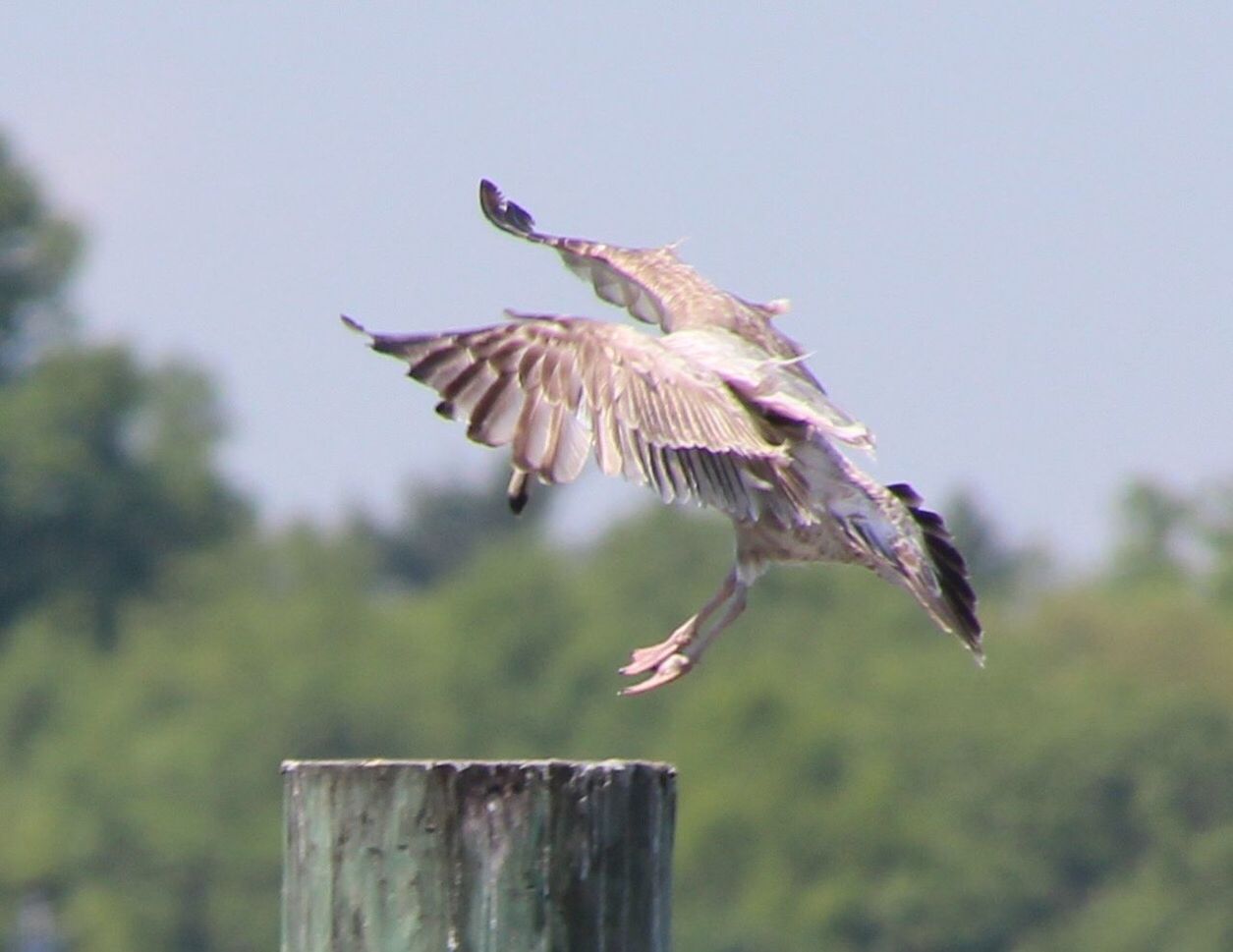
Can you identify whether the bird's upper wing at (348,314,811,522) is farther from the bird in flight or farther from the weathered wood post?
the weathered wood post

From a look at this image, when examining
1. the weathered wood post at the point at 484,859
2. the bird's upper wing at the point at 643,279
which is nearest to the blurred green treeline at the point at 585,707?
the bird's upper wing at the point at 643,279

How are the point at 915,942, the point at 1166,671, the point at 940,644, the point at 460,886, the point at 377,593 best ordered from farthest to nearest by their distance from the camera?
the point at 377,593 → the point at 940,644 → the point at 1166,671 → the point at 915,942 → the point at 460,886

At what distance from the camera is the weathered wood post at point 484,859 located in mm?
6117

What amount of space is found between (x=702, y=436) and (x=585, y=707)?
268ft

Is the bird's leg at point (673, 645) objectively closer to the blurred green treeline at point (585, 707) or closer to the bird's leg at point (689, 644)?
the bird's leg at point (689, 644)

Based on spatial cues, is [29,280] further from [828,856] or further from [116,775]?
[828,856]

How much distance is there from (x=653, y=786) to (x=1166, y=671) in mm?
83714

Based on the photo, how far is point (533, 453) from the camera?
8719 mm

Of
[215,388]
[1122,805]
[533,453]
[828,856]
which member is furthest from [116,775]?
[533,453]

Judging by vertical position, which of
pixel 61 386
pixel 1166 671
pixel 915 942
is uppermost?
pixel 61 386

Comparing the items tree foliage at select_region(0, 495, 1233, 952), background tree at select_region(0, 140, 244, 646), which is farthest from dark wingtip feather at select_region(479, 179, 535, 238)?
background tree at select_region(0, 140, 244, 646)

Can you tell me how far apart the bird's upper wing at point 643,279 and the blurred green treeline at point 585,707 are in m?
A: 61.3

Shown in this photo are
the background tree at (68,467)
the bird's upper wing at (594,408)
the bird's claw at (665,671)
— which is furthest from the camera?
the background tree at (68,467)

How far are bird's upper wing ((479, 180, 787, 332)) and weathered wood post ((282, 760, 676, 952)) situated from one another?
4276 millimetres
